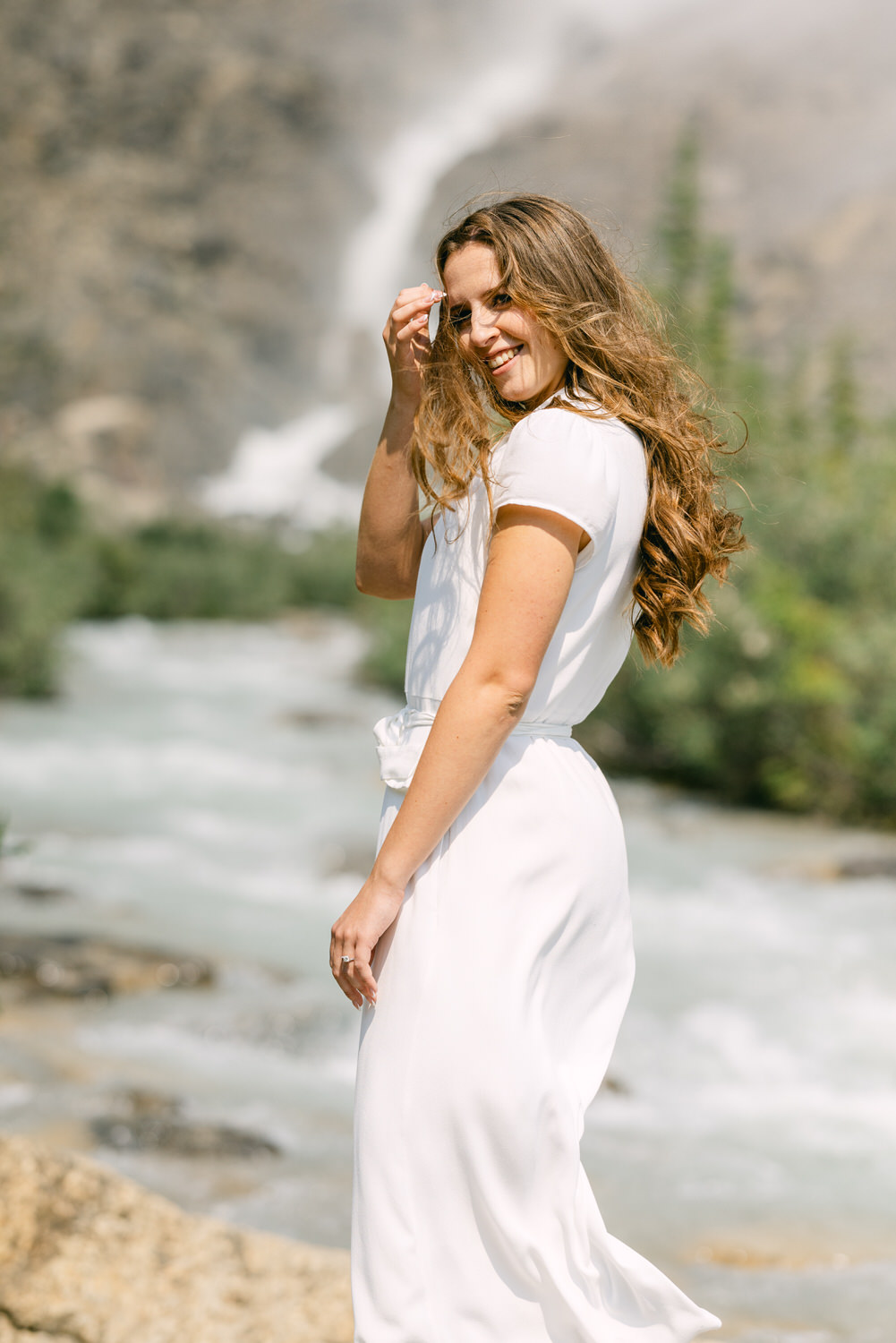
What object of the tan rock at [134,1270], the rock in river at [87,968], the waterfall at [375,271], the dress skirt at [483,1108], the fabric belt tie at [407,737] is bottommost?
the rock in river at [87,968]

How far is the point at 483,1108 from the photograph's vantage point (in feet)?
4.53

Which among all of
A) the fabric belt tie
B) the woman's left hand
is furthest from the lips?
the woman's left hand

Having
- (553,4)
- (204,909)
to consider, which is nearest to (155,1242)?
(204,909)

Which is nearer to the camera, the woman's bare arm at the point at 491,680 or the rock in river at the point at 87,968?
the woman's bare arm at the point at 491,680

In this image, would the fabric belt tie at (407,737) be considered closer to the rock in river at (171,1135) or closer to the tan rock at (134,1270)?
the tan rock at (134,1270)

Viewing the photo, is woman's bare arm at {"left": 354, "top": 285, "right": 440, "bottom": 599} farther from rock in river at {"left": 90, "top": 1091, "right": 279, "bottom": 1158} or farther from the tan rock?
rock in river at {"left": 90, "top": 1091, "right": 279, "bottom": 1158}

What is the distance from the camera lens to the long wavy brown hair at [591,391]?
1467 mm

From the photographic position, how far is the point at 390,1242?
140 centimetres

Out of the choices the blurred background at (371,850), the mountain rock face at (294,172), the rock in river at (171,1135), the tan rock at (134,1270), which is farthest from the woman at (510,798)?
the mountain rock face at (294,172)

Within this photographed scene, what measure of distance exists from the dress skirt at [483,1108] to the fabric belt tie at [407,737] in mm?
54

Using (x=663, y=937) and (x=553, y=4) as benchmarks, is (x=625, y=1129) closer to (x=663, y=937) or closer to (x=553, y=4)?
(x=663, y=937)

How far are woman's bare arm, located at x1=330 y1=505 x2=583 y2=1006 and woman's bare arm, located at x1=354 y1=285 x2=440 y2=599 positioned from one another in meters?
0.24

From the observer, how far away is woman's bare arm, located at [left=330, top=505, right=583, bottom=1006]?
1.36 meters

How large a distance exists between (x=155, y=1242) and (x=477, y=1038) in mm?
1205
